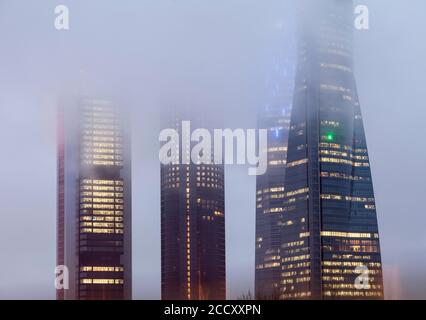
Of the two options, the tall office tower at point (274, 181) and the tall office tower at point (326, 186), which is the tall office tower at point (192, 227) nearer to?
the tall office tower at point (274, 181)

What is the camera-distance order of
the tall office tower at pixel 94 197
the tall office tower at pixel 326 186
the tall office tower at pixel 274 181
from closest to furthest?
1. the tall office tower at pixel 94 197
2. the tall office tower at pixel 274 181
3. the tall office tower at pixel 326 186

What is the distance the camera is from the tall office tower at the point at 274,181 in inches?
846

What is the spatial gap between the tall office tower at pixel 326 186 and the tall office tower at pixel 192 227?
4110mm

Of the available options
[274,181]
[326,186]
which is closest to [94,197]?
[274,181]

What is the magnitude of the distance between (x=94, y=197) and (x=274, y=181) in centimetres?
547

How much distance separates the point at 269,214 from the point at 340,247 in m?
9.87

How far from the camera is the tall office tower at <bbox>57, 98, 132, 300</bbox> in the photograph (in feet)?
56.6

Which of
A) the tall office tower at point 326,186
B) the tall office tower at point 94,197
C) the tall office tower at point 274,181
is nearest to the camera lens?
the tall office tower at point 94,197

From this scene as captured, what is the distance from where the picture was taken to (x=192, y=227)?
21781 mm

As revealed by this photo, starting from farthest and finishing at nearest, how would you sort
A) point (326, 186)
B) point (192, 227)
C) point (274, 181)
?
point (326, 186) < point (274, 181) < point (192, 227)

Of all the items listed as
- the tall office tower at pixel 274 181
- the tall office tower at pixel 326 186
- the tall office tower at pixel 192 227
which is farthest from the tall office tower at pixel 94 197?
the tall office tower at pixel 326 186

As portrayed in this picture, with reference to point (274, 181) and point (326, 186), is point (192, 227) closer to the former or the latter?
point (274, 181)

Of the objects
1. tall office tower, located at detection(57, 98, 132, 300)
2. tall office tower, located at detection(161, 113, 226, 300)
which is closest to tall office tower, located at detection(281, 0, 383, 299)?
tall office tower, located at detection(161, 113, 226, 300)
